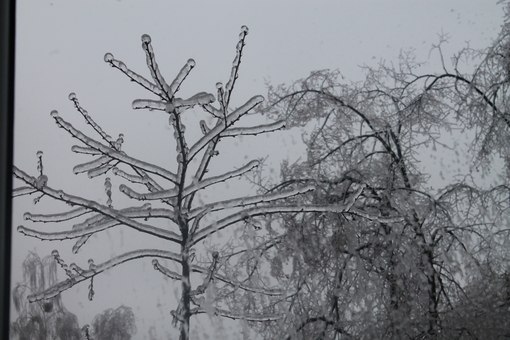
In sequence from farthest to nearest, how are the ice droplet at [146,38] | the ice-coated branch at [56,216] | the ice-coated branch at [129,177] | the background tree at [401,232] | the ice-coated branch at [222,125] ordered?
the background tree at [401,232] < the ice-coated branch at [129,177] < the ice-coated branch at [56,216] < the ice-coated branch at [222,125] < the ice droplet at [146,38]

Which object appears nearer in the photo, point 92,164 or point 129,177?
point 92,164

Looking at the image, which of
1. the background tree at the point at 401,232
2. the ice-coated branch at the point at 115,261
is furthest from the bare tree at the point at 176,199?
the background tree at the point at 401,232

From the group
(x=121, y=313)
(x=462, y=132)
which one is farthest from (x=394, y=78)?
(x=121, y=313)

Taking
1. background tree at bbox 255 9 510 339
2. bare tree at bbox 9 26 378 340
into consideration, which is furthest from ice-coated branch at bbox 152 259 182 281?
background tree at bbox 255 9 510 339

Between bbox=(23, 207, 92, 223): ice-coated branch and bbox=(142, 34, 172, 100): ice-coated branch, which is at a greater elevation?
bbox=(142, 34, 172, 100): ice-coated branch

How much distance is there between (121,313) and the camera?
3633mm

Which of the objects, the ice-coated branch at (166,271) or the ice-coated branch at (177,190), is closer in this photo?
the ice-coated branch at (177,190)

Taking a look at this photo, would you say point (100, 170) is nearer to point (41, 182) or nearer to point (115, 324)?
point (41, 182)

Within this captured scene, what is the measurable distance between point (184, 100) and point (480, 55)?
9.06 ft

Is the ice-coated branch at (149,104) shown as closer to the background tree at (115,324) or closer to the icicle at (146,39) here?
the icicle at (146,39)

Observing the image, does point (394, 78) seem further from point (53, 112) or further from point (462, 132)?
point (53, 112)

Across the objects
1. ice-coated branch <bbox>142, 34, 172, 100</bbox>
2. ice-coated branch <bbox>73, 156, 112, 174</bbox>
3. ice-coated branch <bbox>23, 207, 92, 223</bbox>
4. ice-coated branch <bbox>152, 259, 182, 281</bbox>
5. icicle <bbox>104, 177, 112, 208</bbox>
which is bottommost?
ice-coated branch <bbox>152, 259, 182, 281</bbox>

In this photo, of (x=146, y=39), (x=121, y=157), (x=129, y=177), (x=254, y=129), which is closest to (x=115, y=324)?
(x=129, y=177)

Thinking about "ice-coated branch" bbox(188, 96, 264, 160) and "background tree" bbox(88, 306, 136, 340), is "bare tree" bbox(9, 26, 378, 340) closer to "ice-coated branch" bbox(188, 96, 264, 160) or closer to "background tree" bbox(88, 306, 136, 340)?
"ice-coated branch" bbox(188, 96, 264, 160)
